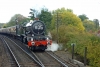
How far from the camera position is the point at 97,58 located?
1493 cm

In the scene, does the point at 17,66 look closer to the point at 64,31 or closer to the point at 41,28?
the point at 41,28

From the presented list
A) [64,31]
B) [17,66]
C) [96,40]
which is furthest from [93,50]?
[64,31]

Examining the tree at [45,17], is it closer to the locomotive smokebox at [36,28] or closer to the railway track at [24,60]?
the locomotive smokebox at [36,28]

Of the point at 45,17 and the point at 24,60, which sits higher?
the point at 45,17

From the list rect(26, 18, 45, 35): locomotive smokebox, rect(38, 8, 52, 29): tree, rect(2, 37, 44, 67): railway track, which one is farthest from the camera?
rect(38, 8, 52, 29): tree

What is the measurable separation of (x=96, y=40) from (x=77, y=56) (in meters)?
3.75

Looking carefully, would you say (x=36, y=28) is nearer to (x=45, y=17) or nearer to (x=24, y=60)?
(x=24, y=60)

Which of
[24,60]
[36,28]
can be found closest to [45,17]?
[36,28]

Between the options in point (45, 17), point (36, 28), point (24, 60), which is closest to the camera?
point (24, 60)

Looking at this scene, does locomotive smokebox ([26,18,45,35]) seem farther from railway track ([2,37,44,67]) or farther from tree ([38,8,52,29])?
tree ([38,8,52,29])

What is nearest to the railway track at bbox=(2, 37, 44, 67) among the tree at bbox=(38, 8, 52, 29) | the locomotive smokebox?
the locomotive smokebox

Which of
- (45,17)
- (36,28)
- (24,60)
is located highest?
(45,17)

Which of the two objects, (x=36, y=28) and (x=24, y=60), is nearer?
(x=24, y=60)

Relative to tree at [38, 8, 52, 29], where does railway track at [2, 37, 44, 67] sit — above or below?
below
